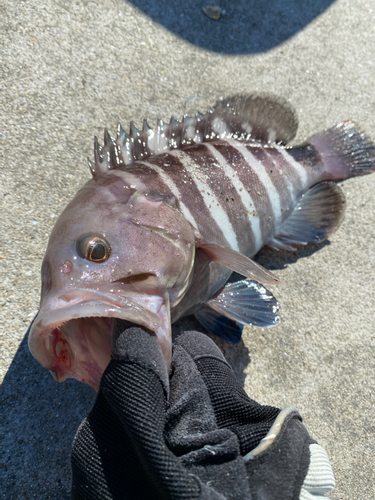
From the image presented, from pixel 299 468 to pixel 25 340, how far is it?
4.13ft

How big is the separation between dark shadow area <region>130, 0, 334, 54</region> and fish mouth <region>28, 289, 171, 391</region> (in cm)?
224

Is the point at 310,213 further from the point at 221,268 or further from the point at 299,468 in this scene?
the point at 299,468

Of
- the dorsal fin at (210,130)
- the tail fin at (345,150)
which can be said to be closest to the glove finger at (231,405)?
the dorsal fin at (210,130)

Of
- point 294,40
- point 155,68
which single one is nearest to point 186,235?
point 155,68

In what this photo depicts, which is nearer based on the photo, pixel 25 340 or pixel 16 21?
pixel 25 340

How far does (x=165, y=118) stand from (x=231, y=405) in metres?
1.86

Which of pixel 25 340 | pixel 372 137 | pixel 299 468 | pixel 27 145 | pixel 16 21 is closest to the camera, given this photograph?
pixel 299 468

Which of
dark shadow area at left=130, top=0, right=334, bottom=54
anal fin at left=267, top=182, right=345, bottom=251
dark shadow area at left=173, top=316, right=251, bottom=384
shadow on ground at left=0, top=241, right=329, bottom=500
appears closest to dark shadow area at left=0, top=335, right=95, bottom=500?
shadow on ground at left=0, top=241, right=329, bottom=500

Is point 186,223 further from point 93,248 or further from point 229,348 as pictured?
point 229,348

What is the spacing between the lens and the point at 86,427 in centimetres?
115

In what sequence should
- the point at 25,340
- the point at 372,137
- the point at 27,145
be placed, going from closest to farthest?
1. the point at 25,340
2. the point at 27,145
3. the point at 372,137

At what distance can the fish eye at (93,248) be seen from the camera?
4.15 feet

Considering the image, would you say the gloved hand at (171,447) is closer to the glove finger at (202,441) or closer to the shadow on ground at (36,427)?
the glove finger at (202,441)

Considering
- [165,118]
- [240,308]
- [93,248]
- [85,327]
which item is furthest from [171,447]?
[165,118]
